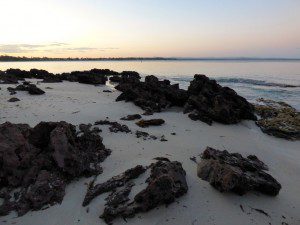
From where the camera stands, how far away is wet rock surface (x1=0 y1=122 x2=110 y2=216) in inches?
247

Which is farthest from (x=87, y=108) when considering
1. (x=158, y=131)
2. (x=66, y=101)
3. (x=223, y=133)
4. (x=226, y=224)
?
(x=226, y=224)

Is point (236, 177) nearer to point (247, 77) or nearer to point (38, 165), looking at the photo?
point (38, 165)

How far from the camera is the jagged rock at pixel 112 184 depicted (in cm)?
641

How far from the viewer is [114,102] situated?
17.6 meters

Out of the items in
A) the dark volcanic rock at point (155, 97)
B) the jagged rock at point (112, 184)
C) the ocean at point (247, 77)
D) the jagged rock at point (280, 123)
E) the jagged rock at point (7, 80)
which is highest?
the jagged rock at point (112, 184)

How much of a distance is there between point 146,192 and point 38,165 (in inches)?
102

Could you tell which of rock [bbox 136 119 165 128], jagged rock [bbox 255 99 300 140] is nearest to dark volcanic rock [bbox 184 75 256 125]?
jagged rock [bbox 255 99 300 140]

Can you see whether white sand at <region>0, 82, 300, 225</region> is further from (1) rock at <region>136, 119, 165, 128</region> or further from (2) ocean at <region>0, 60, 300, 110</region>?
(2) ocean at <region>0, 60, 300, 110</region>

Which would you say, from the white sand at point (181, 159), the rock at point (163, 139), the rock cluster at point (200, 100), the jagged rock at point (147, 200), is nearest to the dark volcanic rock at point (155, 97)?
the rock cluster at point (200, 100)

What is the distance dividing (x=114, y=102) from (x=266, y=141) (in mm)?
8627

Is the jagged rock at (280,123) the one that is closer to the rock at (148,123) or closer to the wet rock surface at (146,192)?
the rock at (148,123)

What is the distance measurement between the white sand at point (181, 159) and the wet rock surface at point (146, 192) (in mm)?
132

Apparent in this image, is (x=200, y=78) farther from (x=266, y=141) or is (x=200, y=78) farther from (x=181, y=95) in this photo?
(x=266, y=141)

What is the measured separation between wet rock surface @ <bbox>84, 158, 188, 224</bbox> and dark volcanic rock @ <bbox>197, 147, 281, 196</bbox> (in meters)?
0.71
